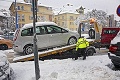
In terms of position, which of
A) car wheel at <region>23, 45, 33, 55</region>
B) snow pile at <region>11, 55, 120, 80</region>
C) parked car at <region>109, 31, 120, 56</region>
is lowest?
snow pile at <region>11, 55, 120, 80</region>

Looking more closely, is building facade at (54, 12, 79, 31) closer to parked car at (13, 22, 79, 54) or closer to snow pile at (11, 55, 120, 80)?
parked car at (13, 22, 79, 54)

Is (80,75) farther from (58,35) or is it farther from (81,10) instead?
(81,10)

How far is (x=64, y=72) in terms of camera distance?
275 inches

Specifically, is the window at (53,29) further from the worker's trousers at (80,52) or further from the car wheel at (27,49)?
the worker's trousers at (80,52)

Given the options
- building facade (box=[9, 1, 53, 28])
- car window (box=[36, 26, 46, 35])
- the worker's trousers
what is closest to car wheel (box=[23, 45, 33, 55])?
car window (box=[36, 26, 46, 35])

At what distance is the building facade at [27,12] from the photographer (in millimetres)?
57772

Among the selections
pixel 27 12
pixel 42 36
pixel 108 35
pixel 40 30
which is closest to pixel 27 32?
pixel 40 30

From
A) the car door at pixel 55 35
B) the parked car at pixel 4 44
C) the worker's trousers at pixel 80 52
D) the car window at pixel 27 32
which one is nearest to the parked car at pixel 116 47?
the worker's trousers at pixel 80 52

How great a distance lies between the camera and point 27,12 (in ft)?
195

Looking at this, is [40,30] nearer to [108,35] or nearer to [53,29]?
[53,29]

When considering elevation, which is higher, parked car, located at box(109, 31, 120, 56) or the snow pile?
parked car, located at box(109, 31, 120, 56)

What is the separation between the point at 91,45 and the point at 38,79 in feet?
19.1

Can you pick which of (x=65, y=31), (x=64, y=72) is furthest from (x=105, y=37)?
(x=64, y=72)

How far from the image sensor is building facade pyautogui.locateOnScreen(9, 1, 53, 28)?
5777 centimetres
